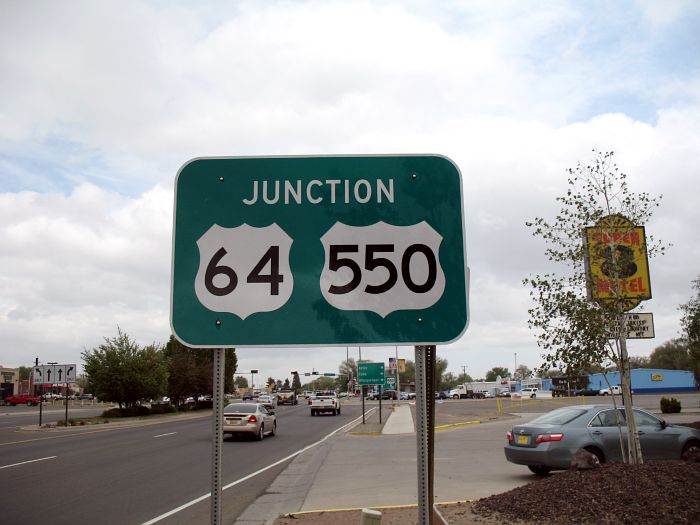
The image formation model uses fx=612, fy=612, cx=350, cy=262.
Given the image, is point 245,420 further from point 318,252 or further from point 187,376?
point 187,376

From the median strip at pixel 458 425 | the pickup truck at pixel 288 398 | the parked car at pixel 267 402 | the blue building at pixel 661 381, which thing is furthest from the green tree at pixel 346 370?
the median strip at pixel 458 425

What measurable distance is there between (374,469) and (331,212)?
12.6m

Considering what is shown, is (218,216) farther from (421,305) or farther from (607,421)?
(607,421)

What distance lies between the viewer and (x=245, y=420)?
76.5ft

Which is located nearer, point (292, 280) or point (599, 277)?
point (292, 280)

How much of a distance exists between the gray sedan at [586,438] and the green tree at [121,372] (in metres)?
32.9

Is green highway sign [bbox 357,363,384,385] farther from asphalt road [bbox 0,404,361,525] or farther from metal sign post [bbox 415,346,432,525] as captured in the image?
metal sign post [bbox 415,346,432,525]

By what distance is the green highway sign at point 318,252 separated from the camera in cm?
271

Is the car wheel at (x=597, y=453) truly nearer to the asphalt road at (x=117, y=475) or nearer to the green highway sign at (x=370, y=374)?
the asphalt road at (x=117, y=475)

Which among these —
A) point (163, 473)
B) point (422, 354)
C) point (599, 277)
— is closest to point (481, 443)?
point (163, 473)

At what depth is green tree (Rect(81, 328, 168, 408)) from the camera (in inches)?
1567

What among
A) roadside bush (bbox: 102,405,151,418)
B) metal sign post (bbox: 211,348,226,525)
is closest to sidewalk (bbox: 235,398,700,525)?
metal sign post (bbox: 211,348,226,525)

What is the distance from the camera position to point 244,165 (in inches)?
114

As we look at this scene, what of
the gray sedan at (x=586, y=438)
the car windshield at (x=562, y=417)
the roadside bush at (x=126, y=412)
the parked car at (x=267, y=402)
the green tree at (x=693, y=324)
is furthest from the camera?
the parked car at (x=267, y=402)
